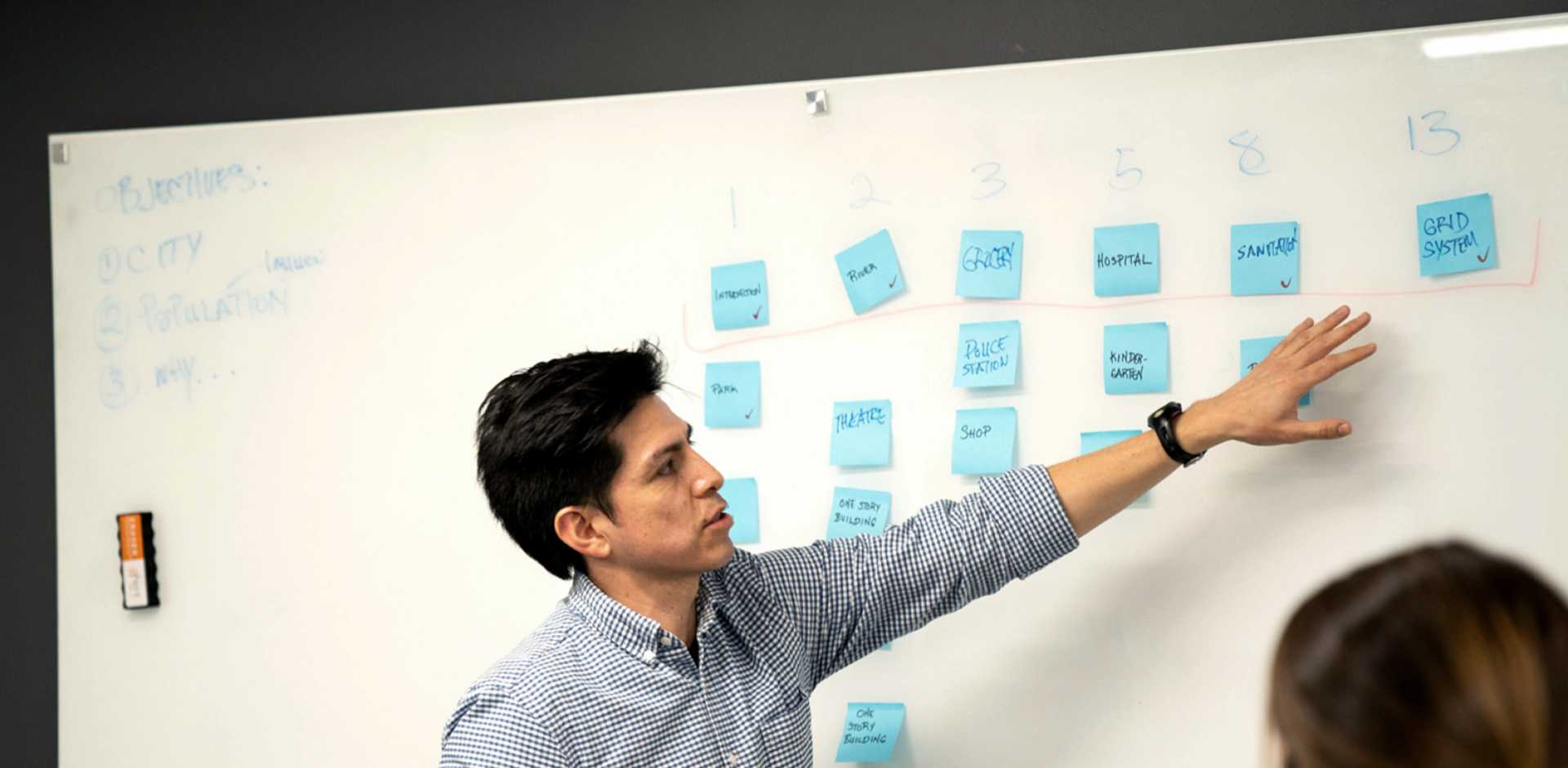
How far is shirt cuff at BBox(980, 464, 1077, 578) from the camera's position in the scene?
1.66 m

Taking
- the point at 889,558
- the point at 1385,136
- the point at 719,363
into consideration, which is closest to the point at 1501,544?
the point at 1385,136

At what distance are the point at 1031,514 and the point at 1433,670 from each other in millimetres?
1030

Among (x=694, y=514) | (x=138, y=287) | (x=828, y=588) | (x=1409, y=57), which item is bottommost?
(x=828, y=588)

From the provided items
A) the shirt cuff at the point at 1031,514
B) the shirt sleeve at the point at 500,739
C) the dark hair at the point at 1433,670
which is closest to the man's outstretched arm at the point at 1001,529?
the shirt cuff at the point at 1031,514

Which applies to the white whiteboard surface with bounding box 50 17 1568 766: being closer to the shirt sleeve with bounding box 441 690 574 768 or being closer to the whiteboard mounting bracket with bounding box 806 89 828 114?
the whiteboard mounting bracket with bounding box 806 89 828 114

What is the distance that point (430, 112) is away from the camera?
219 centimetres

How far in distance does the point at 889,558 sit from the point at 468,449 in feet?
2.62

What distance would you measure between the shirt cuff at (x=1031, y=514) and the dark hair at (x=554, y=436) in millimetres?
476

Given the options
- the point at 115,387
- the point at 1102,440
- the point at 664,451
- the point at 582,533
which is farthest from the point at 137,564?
the point at 1102,440

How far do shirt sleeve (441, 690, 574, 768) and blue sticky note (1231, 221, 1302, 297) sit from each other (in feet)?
3.57

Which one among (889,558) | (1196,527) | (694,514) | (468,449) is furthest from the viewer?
(468,449)

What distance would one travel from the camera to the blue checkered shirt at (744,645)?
154cm

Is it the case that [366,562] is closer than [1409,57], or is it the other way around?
[1409,57]

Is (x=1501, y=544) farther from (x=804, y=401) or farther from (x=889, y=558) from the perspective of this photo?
(x=804, y=401)
